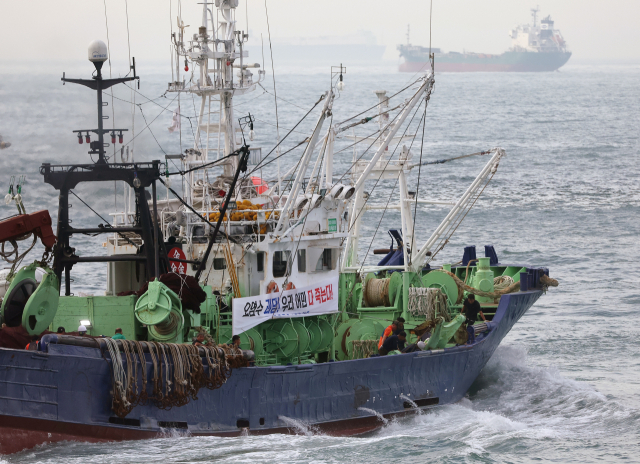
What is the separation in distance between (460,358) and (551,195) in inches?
1280

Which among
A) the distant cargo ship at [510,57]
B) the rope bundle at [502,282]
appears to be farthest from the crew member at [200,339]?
the distant cargo ship at [510,57]

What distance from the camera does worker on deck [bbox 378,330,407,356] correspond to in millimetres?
16984

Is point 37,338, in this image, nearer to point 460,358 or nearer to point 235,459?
point 235,459

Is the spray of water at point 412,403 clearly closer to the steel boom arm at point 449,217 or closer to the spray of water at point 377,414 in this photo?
the spray of water at point 377,414

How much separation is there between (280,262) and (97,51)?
463 centimetres

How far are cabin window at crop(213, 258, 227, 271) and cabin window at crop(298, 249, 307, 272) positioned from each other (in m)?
1.38

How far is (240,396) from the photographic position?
1497 cm

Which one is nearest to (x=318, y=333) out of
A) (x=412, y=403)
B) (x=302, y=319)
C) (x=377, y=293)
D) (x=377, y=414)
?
(x=302, y=319)

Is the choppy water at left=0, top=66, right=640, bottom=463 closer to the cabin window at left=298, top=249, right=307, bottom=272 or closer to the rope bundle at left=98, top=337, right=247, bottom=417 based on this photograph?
the rope bundle at left=98, top=337, right=247, bottom=417

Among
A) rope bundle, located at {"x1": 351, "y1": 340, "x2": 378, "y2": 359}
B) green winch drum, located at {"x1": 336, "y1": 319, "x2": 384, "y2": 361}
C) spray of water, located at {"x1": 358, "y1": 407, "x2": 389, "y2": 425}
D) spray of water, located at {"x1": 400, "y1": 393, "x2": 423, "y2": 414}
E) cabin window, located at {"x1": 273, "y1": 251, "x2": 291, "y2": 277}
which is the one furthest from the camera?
green winch drum, located at {"x1": 336, "y1": 319, "x2": 384, "y2": 361}

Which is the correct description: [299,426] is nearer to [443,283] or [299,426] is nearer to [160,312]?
[160,312]

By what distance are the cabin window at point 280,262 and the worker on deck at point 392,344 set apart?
2.15 m

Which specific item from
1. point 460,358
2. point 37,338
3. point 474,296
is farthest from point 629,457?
point 37,338

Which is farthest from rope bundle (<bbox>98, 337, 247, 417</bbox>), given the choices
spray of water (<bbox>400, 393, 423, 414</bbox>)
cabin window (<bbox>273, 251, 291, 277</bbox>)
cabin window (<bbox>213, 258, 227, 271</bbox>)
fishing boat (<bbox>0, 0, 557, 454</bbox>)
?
spray of water (<bbox>400, 393, 423, 414</bbox>)
